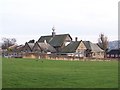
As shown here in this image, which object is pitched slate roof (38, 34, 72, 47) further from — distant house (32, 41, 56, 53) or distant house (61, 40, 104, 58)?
distant house (61, 40, 104, 58)

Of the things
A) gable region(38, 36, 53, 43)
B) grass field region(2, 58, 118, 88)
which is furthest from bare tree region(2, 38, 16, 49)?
grass field region(2, 58, 118, 88)

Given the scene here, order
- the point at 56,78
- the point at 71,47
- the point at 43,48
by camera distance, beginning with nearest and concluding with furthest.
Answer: the point at 56,78 → the point at 71,47 → the point at 43,48

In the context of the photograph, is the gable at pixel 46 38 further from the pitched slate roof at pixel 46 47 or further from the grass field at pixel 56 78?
the grass field at pixel 56 78

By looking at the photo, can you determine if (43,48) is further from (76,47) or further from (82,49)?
(82,49)

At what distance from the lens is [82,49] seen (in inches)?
4082

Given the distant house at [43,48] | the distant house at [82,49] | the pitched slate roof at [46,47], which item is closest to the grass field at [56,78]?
the distant house at [82,49]

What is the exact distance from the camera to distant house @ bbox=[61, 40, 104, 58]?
334 ft

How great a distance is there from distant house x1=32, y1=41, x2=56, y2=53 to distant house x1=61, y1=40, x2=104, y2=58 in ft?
15.2

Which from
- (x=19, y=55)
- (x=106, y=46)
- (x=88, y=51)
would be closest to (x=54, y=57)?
(x=19, y=55)

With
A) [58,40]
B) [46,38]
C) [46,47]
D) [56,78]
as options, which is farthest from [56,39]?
[56,78]

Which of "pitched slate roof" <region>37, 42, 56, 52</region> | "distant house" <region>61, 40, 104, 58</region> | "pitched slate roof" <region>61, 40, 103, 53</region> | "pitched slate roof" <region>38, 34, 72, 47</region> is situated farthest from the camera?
"pitched slate roof" <region>38, 34, 72, 47</region>

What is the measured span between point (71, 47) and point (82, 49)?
3.62 m

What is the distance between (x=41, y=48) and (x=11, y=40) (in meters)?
53.5

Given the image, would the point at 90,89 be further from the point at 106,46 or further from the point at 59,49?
the point at 106,46
